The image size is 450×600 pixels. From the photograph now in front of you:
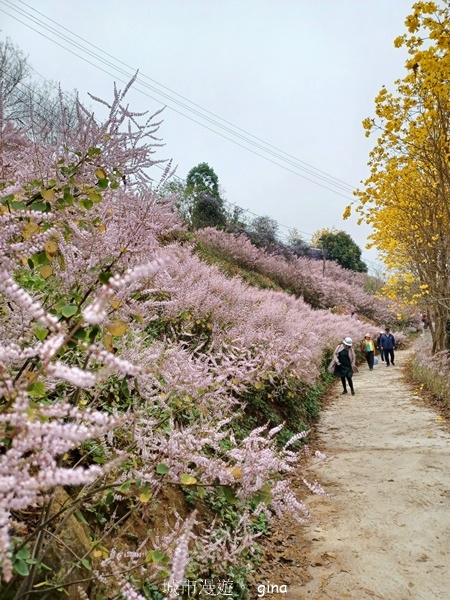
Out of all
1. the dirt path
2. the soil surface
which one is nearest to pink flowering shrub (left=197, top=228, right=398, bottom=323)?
the dirt path

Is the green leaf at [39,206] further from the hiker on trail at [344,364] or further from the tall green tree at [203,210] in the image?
the tall green tree at [203,210]

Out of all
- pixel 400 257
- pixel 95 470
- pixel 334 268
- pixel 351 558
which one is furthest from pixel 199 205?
pixel 95 470

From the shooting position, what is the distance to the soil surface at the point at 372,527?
2904mm

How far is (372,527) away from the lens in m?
3.62

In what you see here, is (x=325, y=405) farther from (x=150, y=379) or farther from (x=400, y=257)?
(x=150, y=379)

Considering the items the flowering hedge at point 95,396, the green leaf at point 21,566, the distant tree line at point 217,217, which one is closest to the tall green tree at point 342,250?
the distant tree line at point 217,217

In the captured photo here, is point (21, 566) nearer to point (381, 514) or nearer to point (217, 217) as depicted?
point (381, 514)

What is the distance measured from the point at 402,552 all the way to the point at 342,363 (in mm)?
6904

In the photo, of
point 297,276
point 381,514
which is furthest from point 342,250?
point 381,514

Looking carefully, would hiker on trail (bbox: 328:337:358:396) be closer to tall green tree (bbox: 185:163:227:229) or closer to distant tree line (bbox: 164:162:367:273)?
distant tree line (bbox: 164:162:367:273)

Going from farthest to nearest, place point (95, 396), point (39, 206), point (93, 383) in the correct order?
point (95, 396), point (39, 206), point (93, 383)

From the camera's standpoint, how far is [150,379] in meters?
2.48

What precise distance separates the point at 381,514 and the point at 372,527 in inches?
10.4

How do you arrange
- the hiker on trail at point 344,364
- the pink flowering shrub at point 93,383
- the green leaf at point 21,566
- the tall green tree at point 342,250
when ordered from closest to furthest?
1. the pink flowering shrub at point 93,383
2. the green leaf at point 21,566
3. the hiker on trail at point 344,364
4. the tall green tree at point 342,250
